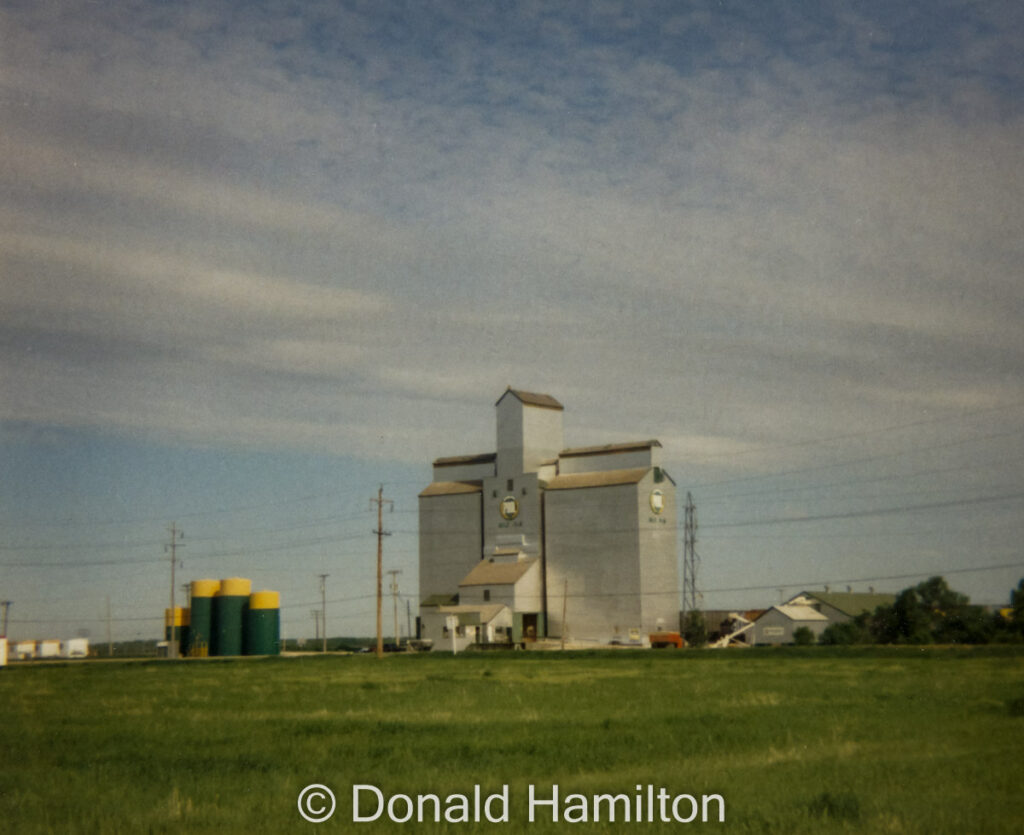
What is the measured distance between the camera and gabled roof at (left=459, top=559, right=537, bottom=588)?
10444 cm

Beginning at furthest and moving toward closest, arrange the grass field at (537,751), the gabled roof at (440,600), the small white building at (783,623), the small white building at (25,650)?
the small white building at (25,650)
the gabled roof at (440,600)
the small white building at (783,623)
the grass field at (537,751)

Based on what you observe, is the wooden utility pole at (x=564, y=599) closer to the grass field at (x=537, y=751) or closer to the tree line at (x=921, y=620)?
the tree line at (x=921, y=620)

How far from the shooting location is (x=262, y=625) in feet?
340

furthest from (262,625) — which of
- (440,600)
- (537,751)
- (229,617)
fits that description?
(537,751)

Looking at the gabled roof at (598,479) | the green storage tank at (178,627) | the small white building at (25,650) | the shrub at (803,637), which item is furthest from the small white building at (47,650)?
the shrub at (803,637)

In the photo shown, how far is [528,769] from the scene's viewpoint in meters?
17.5

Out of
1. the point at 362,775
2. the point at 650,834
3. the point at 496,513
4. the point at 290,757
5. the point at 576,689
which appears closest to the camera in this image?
the point at 650,834

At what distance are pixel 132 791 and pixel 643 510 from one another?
88.8 m

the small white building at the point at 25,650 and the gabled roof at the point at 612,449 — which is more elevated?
the gabled roof at the point at 612,449

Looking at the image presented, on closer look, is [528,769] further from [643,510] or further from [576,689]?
[643,510]

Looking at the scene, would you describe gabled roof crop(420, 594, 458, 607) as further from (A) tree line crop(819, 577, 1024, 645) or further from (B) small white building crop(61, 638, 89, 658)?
(B) small white building crop(61, 638, 89, 658)

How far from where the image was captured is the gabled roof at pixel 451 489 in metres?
114

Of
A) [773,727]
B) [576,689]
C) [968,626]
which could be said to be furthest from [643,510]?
[773,727]

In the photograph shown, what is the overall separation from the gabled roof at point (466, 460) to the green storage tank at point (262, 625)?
24.1 meters
